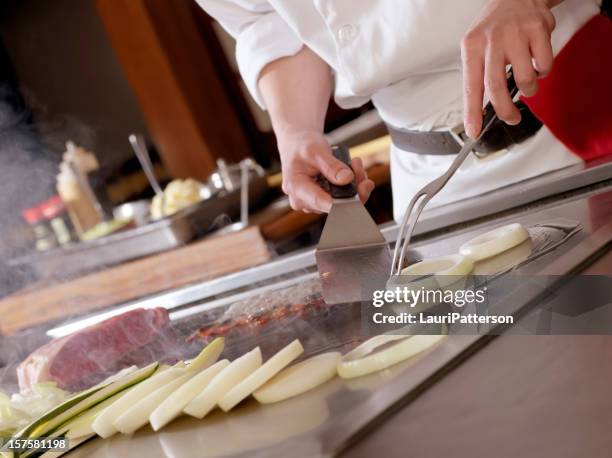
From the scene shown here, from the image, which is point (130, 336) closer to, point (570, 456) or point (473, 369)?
point (473, 369)

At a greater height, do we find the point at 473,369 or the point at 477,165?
the point at 477,165

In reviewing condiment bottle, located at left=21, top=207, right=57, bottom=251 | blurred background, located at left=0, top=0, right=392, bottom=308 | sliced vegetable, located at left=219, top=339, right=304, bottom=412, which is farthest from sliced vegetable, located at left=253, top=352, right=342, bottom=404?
condiment bottle, located at left=21, top=207, right=57, bottom=251

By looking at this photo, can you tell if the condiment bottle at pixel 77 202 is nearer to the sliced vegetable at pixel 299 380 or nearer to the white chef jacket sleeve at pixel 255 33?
the white chef jacket sleeve at pixel 255 33

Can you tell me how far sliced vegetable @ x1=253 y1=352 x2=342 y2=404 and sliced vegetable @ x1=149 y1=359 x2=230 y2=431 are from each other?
0.28 feet

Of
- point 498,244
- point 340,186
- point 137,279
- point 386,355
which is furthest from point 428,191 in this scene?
point 137,279

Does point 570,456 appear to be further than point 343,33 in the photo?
No

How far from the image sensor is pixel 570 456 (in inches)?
26.2

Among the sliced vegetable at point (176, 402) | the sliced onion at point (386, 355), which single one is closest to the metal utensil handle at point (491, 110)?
the sliced onion at point (386, 355)

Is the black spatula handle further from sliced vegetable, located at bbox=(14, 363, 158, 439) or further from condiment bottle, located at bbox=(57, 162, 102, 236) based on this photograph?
condiment bottle, located at bbox=(57, 162, 102, 236)

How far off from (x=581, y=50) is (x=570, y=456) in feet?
3.41

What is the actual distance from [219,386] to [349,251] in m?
0.37

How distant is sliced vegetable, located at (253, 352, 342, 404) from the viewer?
949mm

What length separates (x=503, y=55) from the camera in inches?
45.8

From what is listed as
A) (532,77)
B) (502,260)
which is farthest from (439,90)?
(502,260)
